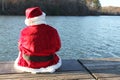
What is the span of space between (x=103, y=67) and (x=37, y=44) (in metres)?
1.07

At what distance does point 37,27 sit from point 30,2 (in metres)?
57.0

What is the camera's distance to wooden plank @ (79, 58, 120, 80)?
4.29 m

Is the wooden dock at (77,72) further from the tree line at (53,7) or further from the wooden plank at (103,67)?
the tree line at (53,7)

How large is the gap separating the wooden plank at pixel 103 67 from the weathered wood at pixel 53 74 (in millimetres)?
131

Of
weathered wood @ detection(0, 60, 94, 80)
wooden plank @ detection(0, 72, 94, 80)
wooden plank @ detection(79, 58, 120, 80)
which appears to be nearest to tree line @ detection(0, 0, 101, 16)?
wooden plank @ detection(79, 58, 120, 80)

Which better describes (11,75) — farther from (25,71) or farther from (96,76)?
(96,76)

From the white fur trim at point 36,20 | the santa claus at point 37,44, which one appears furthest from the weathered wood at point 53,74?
the white fur trim at point 36,20

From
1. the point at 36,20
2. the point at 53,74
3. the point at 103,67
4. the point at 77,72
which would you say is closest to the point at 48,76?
the point at 53,74

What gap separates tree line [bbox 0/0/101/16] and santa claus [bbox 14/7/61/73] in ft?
162

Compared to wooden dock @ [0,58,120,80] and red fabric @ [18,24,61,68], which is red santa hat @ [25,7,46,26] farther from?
wooden dock @ [0,58,120,80]

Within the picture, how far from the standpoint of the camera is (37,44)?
14.2 ft

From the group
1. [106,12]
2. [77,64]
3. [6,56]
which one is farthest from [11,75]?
[106,12]

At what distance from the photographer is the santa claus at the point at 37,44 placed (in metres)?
4.32

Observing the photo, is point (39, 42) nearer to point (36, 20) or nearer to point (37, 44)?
point (37, 44)
